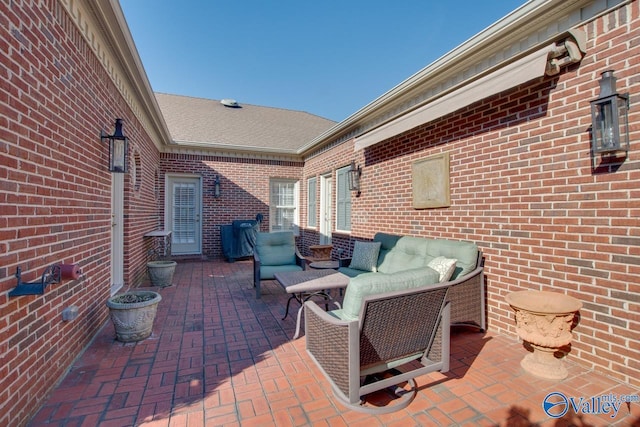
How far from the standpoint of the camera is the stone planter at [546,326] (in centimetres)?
234

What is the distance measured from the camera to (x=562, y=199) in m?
2.69

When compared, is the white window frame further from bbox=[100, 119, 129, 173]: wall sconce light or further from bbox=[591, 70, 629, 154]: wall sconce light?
bbox=[591, 70, 629, 154]: wall sconce light

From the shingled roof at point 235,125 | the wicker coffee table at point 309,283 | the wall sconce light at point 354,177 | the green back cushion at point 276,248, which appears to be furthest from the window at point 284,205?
the wicker coffee table at point 309,283

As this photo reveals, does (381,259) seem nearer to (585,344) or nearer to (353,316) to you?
(585,344)

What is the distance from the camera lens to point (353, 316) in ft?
6.28

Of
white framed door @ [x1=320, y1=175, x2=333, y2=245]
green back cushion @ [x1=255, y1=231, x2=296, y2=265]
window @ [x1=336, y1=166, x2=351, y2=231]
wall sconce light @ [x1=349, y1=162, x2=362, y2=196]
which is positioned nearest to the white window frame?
window @ [x1=336, y1=166, x2=351, y2=231]

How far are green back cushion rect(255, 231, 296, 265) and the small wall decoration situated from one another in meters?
2.19

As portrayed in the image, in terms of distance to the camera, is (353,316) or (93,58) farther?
(93,58)

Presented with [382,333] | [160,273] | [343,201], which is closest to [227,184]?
[343,201]

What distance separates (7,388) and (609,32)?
15.3ft

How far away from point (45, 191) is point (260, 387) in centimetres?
209

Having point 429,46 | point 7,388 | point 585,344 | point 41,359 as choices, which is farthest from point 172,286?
point 429,46

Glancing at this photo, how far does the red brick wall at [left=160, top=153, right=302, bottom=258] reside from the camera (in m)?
8.39

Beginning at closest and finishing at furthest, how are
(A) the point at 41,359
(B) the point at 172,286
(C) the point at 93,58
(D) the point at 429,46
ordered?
(A) the point at 41,359, (C) the point at 93,58, (B) the point at 172,286, (D) the point at 429,46
